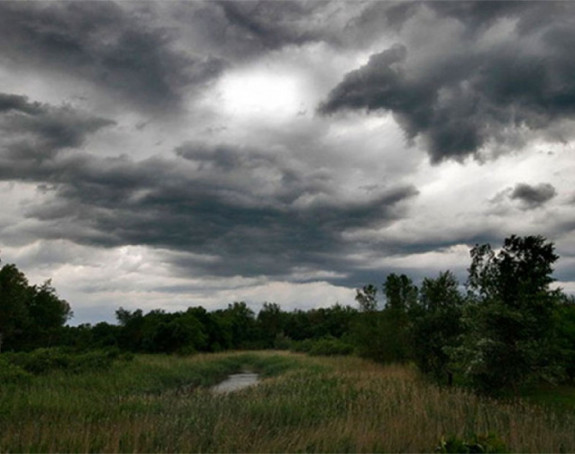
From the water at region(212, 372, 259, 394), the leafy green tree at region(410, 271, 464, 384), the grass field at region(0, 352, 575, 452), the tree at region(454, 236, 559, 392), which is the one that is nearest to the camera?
the grass field at region(0, 352, 575, 452)

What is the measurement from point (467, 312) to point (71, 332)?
61481mm

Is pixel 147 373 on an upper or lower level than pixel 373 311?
lower

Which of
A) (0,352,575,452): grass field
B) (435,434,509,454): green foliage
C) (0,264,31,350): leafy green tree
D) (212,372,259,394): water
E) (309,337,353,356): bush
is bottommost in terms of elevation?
(212,372,259,394): water

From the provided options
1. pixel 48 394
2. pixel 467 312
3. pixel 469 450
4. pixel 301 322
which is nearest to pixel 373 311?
pixel 467 312

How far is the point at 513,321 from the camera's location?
19875 millimetres

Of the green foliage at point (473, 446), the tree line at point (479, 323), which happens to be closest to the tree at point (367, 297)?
the tree line at point (479, 323)

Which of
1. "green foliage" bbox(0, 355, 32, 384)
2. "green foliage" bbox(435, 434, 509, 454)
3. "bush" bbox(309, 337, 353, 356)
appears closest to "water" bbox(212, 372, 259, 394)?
"green foliage" bbox(0, 355, 32, 384)

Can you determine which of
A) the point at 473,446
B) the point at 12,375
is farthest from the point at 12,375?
the point at 473,446

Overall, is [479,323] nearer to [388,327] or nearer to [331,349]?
[388,327]

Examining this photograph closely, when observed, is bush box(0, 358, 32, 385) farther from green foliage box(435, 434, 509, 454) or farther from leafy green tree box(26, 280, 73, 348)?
leafy green tree box(26, 280, 73, 348)

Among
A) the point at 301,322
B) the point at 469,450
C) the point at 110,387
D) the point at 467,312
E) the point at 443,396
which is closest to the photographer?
the point at 469,450

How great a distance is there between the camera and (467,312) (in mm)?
22062

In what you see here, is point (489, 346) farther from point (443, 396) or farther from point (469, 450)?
point (469, 450)

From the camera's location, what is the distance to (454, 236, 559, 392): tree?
1966 centimetres
